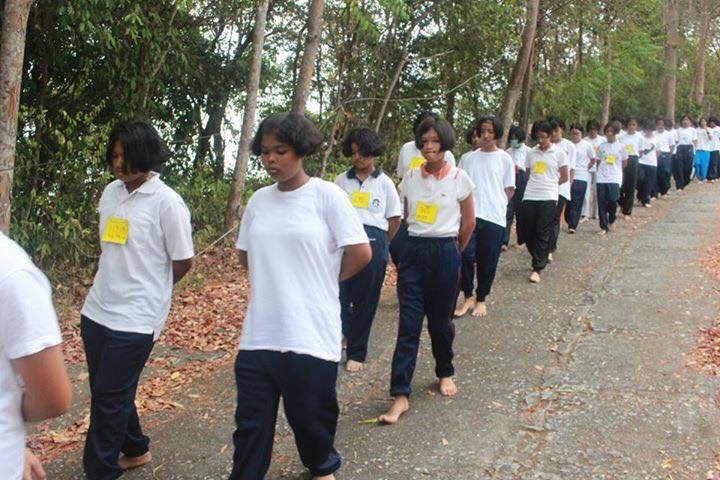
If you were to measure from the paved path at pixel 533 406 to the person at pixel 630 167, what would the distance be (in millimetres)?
5668

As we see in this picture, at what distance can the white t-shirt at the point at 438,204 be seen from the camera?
5.02 m

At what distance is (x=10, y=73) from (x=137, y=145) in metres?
2.15

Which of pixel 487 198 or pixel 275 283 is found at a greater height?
pixel 487 198

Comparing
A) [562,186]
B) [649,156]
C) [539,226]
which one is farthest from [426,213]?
[649,156]

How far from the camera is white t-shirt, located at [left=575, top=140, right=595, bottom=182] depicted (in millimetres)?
11719

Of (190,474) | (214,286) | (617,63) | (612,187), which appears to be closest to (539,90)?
(617,63)

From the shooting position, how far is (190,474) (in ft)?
13.8

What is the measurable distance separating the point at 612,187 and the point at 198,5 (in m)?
6.96

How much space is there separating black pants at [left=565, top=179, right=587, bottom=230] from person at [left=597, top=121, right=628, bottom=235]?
33cm

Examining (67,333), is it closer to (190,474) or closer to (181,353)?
(181,353)

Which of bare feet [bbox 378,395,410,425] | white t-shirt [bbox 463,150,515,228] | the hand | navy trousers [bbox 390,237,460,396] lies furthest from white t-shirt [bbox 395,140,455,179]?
the hand

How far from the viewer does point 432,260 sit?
193 inches

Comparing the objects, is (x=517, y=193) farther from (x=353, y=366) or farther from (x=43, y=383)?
(x=43, y=383)

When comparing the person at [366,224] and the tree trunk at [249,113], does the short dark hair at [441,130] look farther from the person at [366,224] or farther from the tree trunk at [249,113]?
the tree trunk at [249,113]
